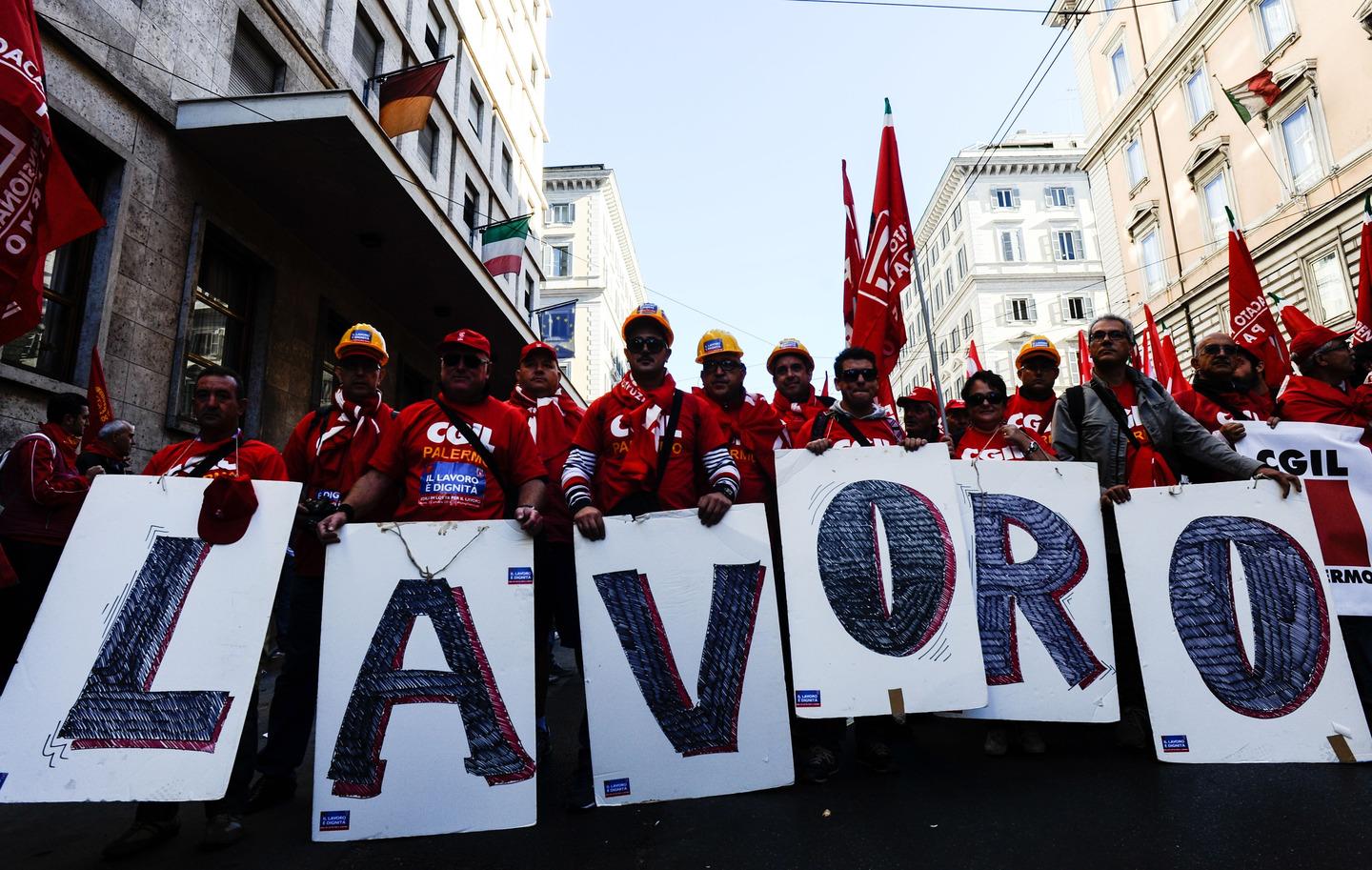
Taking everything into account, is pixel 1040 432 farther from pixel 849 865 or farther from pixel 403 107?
pixel 403 107

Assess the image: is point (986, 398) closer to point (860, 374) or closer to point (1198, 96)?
point (860, 374)

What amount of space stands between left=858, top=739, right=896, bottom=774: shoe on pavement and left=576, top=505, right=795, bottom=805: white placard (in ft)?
1.97

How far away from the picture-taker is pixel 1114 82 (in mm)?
26203

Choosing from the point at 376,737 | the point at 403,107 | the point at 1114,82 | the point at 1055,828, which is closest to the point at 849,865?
the point at 1055,828

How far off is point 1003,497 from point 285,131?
8044 millimetres

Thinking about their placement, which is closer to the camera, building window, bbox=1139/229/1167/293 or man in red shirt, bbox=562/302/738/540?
man in red shirt, bbox=562/302/738/540

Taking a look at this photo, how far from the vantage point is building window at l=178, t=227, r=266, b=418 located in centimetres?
813

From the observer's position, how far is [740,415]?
395cm

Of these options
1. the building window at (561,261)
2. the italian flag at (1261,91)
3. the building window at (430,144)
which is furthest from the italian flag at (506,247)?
the building window at (561,261)

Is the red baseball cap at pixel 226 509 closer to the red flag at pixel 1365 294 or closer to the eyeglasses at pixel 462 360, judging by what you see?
the eyeglasses at pixel 462 360

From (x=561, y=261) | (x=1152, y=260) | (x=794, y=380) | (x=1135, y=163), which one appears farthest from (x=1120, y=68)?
(x=794, y=380)

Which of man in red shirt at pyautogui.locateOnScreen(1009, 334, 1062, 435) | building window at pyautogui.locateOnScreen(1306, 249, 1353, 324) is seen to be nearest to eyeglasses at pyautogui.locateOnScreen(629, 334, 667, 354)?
man in red shirt at pyautogui.locateOnScreen(1009, 334, 1062, 435)

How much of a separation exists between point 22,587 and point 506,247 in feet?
32.5

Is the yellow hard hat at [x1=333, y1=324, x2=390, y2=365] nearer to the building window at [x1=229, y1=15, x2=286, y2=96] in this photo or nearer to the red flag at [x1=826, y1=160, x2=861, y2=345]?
the red flag at [x1=826, y1=160, x2=861, y2=345]
